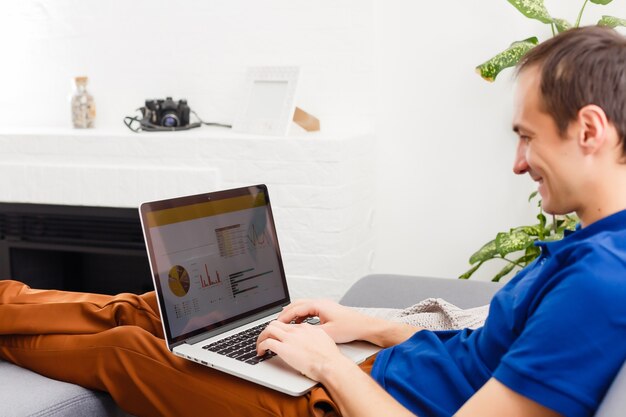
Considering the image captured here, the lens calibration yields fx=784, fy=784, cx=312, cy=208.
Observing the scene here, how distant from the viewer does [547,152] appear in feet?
3.63

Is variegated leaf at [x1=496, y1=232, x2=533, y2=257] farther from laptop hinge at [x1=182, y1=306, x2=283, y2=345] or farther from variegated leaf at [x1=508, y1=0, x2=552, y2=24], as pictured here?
laptop hinge at [x1=182, y1=306, x2=283, y2=345]

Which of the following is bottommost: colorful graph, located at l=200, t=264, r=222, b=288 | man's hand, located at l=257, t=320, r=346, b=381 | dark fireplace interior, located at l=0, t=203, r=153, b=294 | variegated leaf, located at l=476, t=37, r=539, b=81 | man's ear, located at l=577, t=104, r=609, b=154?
dark fireplace interior, located at l=0, t=203, r=153, b=294

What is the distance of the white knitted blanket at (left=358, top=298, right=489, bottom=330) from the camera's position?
5.47 feet

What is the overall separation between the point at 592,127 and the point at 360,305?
106 centimetres

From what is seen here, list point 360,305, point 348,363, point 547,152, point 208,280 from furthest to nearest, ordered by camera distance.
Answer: point 360,305, point 208,280, point 348,363, point 547,152

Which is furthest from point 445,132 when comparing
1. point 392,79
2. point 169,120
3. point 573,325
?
point 573,325

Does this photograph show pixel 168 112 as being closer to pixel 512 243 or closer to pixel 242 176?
pixel 242 176

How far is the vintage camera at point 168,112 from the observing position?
10.0 feet

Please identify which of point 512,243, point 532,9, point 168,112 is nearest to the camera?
point 532,9

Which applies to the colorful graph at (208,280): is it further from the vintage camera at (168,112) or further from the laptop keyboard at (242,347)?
the vintage camera at (168,112)

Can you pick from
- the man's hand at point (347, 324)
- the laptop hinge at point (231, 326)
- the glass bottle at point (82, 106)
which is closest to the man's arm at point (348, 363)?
the man's hand at point (347, 324)

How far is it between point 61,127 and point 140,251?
2.60 ft

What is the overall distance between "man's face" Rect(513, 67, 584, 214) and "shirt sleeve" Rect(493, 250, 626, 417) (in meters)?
Answer: 0.13

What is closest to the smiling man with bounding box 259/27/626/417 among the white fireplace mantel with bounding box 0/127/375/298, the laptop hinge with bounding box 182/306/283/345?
the laptop hinge with bounding box 182/306/283/345
